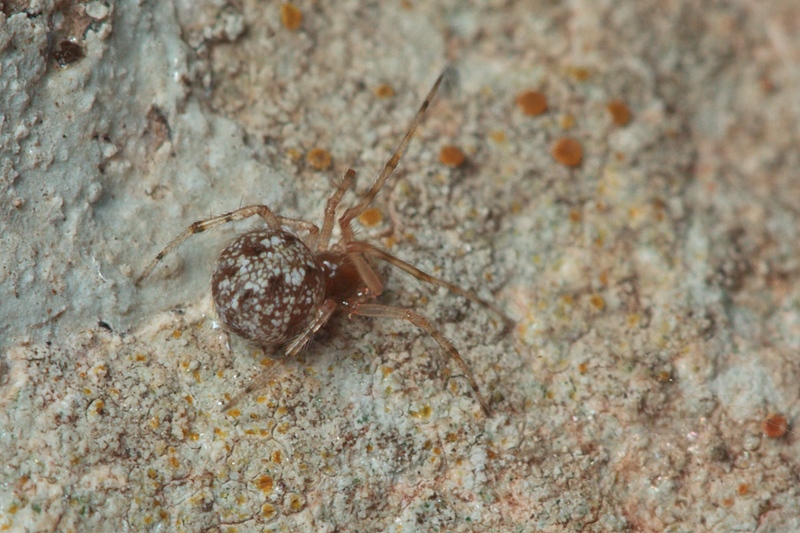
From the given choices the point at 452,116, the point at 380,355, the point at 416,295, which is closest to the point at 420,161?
the point at 452,116

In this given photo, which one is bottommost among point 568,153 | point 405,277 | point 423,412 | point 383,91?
point 423,412

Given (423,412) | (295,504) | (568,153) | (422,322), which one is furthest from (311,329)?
(568,153)

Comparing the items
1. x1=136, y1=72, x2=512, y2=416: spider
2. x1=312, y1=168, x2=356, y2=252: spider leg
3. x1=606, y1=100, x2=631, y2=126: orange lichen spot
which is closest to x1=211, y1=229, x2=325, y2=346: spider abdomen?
x1=136, y1=72, x2=512, y2=416: spider

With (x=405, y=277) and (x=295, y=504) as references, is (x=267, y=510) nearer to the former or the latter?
(x=295, y=504)

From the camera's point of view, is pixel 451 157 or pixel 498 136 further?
pixel 498 136

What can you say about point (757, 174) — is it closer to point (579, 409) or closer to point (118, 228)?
point (579, 409)

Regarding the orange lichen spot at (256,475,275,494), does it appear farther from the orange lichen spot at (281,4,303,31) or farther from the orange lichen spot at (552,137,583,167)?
the orange lichen spot at (281,4,303,31)
